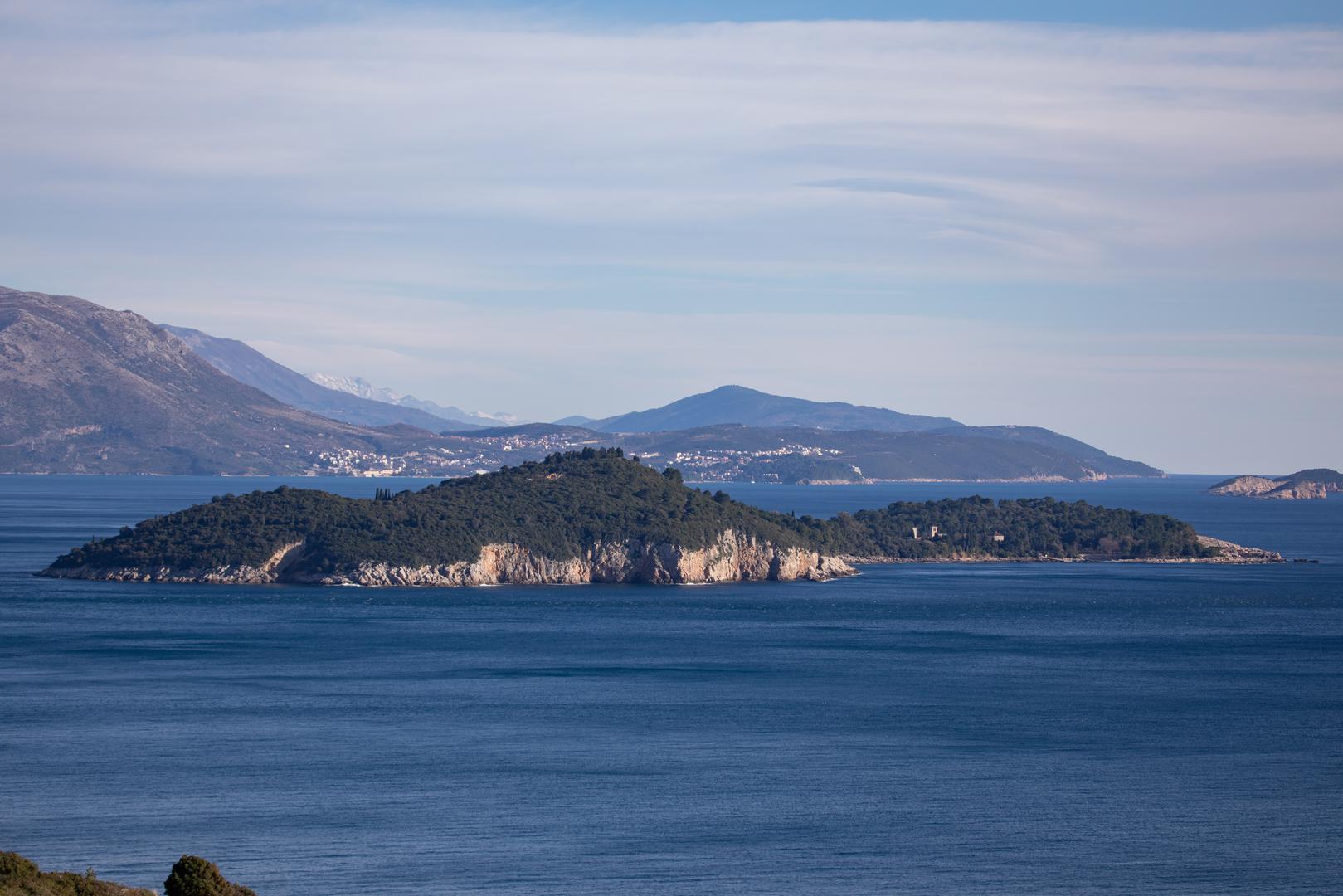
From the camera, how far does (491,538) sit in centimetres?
10900

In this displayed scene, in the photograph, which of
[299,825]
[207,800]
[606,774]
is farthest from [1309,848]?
[207,800]

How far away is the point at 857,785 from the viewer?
45.9 metres

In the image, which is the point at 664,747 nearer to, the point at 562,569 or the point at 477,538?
the point at 477,538

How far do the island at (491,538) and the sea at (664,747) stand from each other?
798 centimetres

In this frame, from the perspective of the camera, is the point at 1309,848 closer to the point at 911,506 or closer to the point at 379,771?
the point at 379,771

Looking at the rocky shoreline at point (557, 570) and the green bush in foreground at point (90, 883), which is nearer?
the green bush in foreground at point (90, 883)

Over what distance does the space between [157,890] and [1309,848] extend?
84.7ft

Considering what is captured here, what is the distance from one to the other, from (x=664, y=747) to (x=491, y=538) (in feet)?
193

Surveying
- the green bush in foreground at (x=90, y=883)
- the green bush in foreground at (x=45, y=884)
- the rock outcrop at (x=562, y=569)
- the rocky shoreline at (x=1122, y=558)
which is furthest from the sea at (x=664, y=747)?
the rocky shoreline at (x=1122, y=558)

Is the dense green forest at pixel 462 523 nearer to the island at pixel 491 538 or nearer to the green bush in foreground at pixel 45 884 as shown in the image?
the island at pixel 491 538

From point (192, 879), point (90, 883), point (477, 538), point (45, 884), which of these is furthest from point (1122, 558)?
point (45, 884)

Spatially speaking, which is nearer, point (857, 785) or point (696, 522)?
point (857, 785)

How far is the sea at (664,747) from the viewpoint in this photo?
123ft

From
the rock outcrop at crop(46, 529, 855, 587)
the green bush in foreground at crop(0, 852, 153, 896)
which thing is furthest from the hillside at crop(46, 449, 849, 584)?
the green bush in foreground at crop(0, 852, 153, 896)
